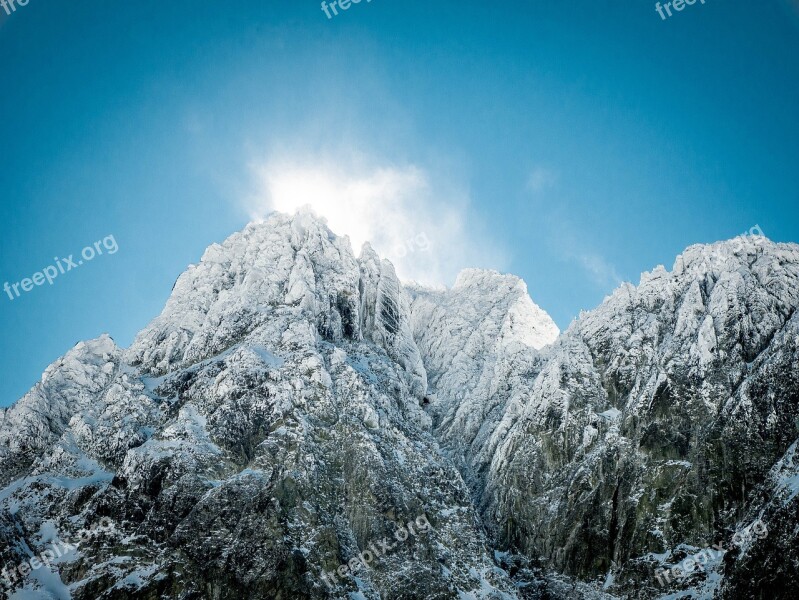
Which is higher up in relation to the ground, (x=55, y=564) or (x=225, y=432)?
(x=225, y=432)

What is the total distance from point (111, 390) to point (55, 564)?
3618 cm

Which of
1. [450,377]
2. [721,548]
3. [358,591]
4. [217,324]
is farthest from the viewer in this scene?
[450,377]

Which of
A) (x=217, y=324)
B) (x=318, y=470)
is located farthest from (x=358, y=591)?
(x=217, y=324)

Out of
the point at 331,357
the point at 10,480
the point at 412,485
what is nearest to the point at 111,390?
the point at 10,480

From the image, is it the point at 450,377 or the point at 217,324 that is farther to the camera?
the point at 450,377

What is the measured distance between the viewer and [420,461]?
9794cm

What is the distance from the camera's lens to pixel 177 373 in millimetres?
110938

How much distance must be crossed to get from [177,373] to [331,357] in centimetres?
3222

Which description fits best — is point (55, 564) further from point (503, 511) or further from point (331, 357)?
point (503, 511)

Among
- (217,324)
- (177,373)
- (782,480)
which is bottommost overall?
(782,480)

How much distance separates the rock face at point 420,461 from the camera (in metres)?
75.7

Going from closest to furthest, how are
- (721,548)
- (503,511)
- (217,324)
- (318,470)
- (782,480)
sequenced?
(782,480)
(721,548)
(318,470)
(503,511)
(217,324)

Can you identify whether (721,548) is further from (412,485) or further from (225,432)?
(225,432)

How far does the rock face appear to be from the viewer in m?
75.7
